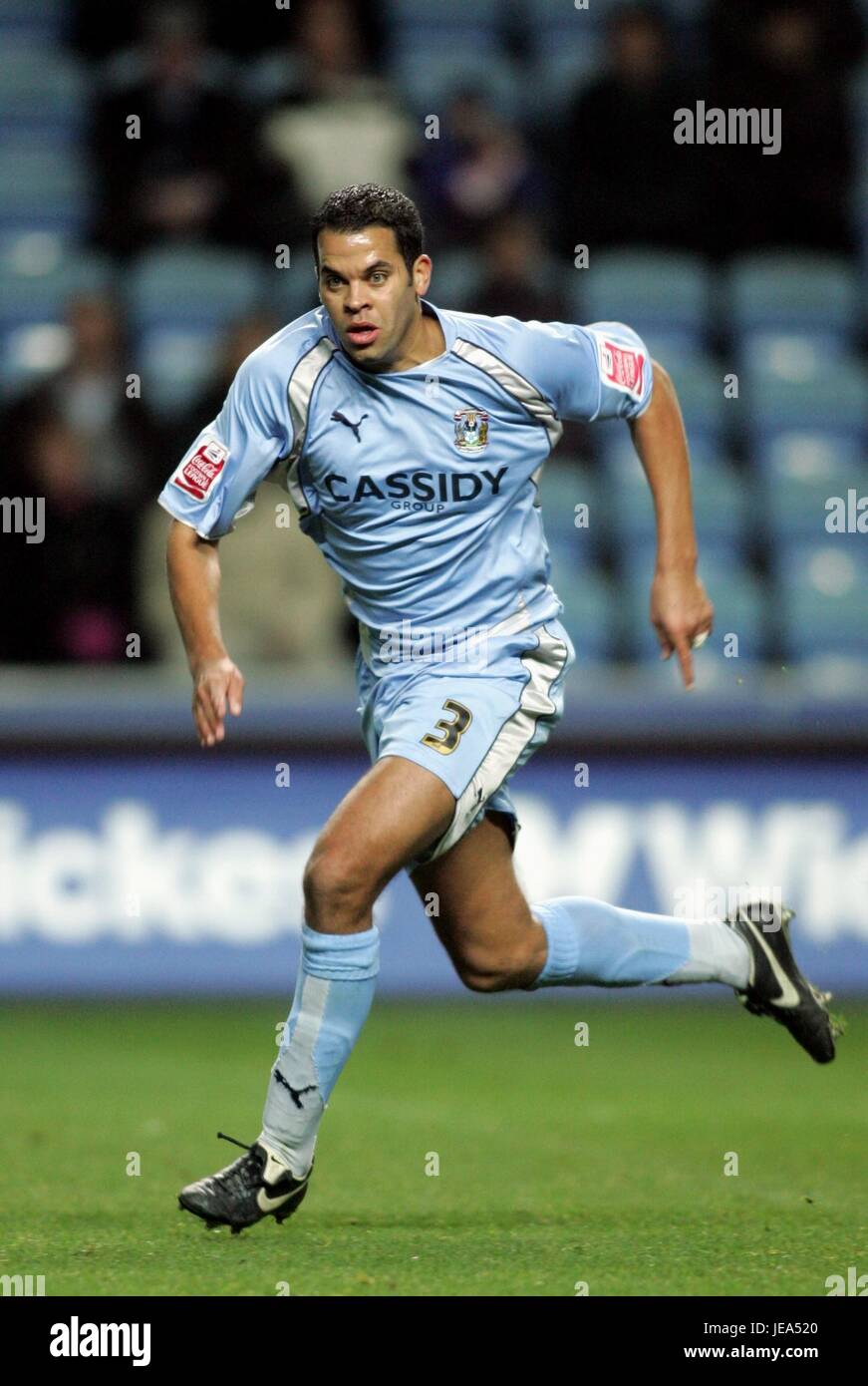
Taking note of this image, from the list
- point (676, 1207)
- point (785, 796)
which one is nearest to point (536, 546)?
point (676, 1207)

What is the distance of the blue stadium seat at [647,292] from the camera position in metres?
11.3

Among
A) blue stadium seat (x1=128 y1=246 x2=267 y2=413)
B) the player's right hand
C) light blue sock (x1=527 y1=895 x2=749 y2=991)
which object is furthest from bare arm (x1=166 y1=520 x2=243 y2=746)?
blue stadium seat (x1=128 y1=246 x2=267 y2=413)

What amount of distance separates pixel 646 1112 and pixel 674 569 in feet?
7.52

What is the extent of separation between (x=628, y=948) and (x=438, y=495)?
1252 mm

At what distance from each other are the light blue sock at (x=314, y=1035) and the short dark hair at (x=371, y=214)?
1488 mm

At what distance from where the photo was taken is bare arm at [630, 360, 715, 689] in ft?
16.8

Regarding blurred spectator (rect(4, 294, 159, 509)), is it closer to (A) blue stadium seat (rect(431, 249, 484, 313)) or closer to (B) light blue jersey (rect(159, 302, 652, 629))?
(A) blue stadium seat (rect(431, 249, 484, 313))

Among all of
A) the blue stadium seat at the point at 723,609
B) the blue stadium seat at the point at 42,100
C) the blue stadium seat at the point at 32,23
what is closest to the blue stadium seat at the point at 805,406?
the blue stadium seat at the point at 723,609

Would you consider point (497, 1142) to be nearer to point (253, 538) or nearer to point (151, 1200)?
point (151, 1200)

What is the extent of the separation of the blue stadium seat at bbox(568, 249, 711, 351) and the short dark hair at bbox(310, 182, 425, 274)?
616 centimetres

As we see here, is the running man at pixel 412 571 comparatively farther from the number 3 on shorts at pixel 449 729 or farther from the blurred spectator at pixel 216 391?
the blurred spectator at pixel 216 391

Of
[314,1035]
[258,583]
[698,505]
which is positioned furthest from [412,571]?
[698,505]

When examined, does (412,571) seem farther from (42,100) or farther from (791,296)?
(42,100)

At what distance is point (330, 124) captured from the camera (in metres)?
10.9
